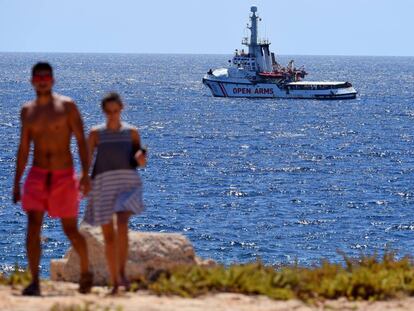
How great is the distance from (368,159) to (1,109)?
50.0m

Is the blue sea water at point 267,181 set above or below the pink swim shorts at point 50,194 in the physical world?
below

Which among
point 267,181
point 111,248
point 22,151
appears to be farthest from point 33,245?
point 267,181

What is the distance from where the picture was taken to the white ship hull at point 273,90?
120125 mm

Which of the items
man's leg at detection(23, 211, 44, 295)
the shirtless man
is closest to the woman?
the shirtless man

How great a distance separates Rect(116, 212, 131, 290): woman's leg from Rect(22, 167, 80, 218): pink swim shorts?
1.30 ft

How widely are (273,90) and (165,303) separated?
367 feet

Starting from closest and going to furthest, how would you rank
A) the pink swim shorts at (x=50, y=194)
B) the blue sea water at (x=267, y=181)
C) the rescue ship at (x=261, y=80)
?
the pink swim shorts at (x=50, y=194) → the blue sea water at (x=267, y=181) → the rescue ship at (x=261, y=80)

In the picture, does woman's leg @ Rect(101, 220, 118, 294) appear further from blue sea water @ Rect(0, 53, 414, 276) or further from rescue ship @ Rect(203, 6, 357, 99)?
rescue ship @ Rect(203, 6, 357, 99)

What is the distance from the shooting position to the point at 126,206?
903cm

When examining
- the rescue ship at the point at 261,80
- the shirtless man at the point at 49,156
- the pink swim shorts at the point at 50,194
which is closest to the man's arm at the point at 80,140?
the shirtless man at the point at 49,156

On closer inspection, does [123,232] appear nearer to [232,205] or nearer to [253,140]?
[232,205]

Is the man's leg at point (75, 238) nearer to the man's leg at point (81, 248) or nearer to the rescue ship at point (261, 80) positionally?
the man's leg at point (81, 248)

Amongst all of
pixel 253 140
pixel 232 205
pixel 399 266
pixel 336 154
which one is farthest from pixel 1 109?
pixel 399 266

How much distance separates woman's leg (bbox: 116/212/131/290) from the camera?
909cm
